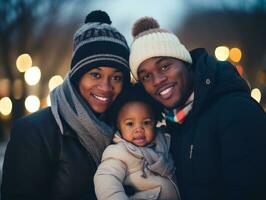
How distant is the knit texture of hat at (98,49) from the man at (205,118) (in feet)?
0.46

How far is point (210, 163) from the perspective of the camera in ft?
10.6

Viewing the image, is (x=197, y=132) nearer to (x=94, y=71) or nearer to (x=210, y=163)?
(x=210, y=163)

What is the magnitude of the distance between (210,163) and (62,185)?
1.27 m

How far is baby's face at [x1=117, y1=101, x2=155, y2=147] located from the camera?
160 inches

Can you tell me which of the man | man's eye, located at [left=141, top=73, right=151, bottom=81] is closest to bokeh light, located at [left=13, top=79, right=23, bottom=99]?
man's eye, located at [left=141, top=73, right=151, bottom=81]

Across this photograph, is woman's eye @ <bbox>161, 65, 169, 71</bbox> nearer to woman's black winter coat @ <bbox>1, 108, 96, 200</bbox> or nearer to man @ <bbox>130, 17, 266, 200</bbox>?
man @ <bbox>130, 17, 266, 200</bbox>

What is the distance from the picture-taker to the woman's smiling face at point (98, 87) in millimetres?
4109

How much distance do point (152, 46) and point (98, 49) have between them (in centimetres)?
53

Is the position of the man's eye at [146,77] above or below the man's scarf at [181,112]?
above

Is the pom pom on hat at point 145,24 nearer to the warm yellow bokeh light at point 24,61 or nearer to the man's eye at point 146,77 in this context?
the man's eye at point 146,77

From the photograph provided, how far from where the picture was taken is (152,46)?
4059mm

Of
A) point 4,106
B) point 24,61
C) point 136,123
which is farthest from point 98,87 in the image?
point 4,106

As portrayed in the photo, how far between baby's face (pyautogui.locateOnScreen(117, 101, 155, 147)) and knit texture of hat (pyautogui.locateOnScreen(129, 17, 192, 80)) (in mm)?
314

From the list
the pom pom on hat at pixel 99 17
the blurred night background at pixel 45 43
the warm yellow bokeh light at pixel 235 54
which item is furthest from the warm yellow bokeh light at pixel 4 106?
the pom pom on hat at pixel 99 17
